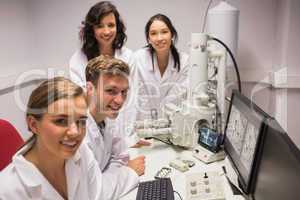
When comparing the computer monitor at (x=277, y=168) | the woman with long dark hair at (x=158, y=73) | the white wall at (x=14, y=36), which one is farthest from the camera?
the white wall at (x=14, y=36)

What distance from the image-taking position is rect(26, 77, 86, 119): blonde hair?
3.05 ft

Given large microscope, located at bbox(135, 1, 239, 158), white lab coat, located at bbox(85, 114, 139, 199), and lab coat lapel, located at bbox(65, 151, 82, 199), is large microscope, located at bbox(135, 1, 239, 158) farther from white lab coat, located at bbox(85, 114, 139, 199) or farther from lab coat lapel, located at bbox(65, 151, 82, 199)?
lab coat lapel, located at bbox(65, 151, 82, 199)

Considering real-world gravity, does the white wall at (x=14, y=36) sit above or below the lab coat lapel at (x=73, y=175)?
above

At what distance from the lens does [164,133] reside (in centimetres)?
162

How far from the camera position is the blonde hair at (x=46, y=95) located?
93 cm

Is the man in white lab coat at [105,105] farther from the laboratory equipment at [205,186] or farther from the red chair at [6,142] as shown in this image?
the red chair at [6,142]

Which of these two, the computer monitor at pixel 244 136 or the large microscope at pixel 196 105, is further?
the large microscope at pixel 196 105

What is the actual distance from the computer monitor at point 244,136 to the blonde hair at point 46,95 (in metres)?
0.64

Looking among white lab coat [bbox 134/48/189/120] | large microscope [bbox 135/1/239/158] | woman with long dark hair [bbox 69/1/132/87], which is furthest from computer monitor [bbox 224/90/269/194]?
woman with long dark hair [bbox 69/1/132/87]

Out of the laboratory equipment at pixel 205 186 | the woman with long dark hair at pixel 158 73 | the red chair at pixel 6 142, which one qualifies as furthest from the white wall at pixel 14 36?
the laboratory equipment at pixel 205 186

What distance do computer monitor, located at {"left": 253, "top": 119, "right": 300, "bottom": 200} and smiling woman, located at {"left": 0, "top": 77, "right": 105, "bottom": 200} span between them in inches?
24.0

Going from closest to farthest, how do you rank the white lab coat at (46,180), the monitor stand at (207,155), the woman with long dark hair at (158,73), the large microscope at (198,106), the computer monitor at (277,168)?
the computer monitor at (277,168)
the white lab coat at (46,180)
the monitor stand at (207,155)
the large microscope at (198,106)
the woman with long dark hair at (158,73)

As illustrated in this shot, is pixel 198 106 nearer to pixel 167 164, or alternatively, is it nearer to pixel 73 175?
pixel 167 164

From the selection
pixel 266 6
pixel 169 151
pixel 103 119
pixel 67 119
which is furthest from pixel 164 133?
pixel 266 6
